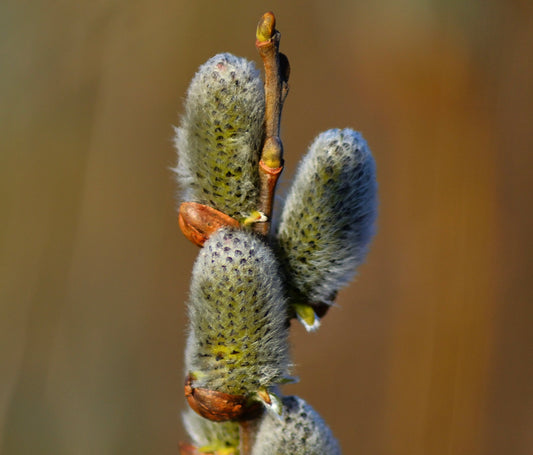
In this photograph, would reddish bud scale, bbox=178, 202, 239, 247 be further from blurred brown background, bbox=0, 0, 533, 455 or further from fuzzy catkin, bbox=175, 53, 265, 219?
blurred brown background, bbox=0, 0, 533, 455

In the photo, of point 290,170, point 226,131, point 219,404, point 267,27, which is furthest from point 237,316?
point 290,170

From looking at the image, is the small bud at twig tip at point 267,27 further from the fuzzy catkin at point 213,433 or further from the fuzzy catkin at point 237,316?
the fuzzy catkin at point 213,433

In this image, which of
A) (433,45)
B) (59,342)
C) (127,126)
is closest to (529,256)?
(433,45)

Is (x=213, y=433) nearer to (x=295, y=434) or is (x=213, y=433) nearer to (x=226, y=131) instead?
(x=295, y=434)

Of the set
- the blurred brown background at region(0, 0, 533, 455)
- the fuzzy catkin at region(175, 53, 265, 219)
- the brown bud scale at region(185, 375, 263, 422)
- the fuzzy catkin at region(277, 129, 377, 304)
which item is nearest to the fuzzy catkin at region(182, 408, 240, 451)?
the brown bud scale at region(185, 375, 263, 422)

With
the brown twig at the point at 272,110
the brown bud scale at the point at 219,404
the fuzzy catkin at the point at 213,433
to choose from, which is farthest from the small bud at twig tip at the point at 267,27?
the fuzzy catkin at the point at 213,433

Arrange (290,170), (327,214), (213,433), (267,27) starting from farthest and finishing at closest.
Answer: (290,170)
(213,433)
(327,214)
(267,27)

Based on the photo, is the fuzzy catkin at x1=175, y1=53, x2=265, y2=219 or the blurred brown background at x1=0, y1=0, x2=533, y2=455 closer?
the fuzzy catkin at x1=175, y1=53, x2=265, y2=219
